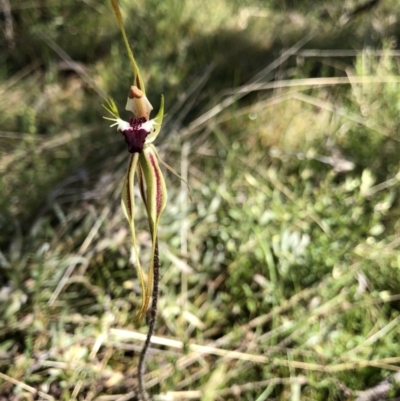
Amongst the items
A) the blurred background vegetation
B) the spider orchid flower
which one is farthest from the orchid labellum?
the blurred background vegetation

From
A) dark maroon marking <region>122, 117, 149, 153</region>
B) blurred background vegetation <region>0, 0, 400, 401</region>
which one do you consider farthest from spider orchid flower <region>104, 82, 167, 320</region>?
blurred background vegetation <region>0, 0, 400, 401</region>

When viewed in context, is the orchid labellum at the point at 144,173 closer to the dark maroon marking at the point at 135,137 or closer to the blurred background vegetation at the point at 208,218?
the dark maroon marking at the point at 135,137

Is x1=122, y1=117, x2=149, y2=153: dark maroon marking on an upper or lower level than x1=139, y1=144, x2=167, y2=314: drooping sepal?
upper

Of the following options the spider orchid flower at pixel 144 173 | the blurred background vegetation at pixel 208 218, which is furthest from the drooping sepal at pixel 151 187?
the blurred background vegetation at pixel 208 218

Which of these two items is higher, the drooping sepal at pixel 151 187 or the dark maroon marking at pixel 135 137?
the dark maroon marking at pixel 135 137

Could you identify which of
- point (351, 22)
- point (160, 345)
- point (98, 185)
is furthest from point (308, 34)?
point (160, 345)

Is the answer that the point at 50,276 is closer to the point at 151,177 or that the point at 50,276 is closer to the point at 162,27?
the point at 151,177

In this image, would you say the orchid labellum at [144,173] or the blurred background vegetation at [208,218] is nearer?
the orchid labellum at [144,173]

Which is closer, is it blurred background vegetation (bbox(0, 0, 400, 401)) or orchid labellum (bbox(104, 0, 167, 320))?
orchid labellum (bbox(104, 0, 167, 320))

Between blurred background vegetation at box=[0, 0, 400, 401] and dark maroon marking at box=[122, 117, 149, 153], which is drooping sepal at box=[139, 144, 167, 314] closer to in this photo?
dark maroon marking at box=[122, 117, 149, 153]
